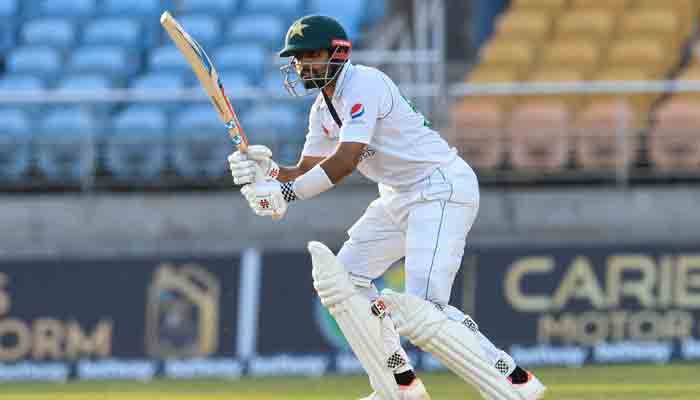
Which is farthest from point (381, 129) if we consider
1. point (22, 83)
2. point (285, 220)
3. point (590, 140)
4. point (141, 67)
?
point (141, 67)

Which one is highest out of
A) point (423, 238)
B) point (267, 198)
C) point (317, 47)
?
point (317, 47)

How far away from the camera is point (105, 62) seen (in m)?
14.4

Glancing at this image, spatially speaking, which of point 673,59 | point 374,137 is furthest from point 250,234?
point 374,137

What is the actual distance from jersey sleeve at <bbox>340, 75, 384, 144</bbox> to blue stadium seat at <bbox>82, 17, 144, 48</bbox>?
8386 millimetres

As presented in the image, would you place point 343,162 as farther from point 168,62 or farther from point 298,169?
point 168,62

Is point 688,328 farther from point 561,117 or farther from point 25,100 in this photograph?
point 25,100

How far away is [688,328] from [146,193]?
14.6 feet

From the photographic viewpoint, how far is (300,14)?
1491cm

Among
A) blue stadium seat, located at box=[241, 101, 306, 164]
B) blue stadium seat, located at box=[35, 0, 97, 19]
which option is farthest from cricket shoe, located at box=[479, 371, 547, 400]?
blue stadium seat, located at box=[35, 0, 97, 19]

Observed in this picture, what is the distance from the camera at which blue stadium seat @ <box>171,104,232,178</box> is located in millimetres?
12438

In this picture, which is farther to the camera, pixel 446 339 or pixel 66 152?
pixel 66 152

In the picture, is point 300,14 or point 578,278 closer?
point 578,278

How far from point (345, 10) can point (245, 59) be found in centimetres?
134

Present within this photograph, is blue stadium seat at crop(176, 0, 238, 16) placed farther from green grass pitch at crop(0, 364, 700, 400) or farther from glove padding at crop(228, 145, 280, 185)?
glove padding at crop(228, 145, 280, 185)
